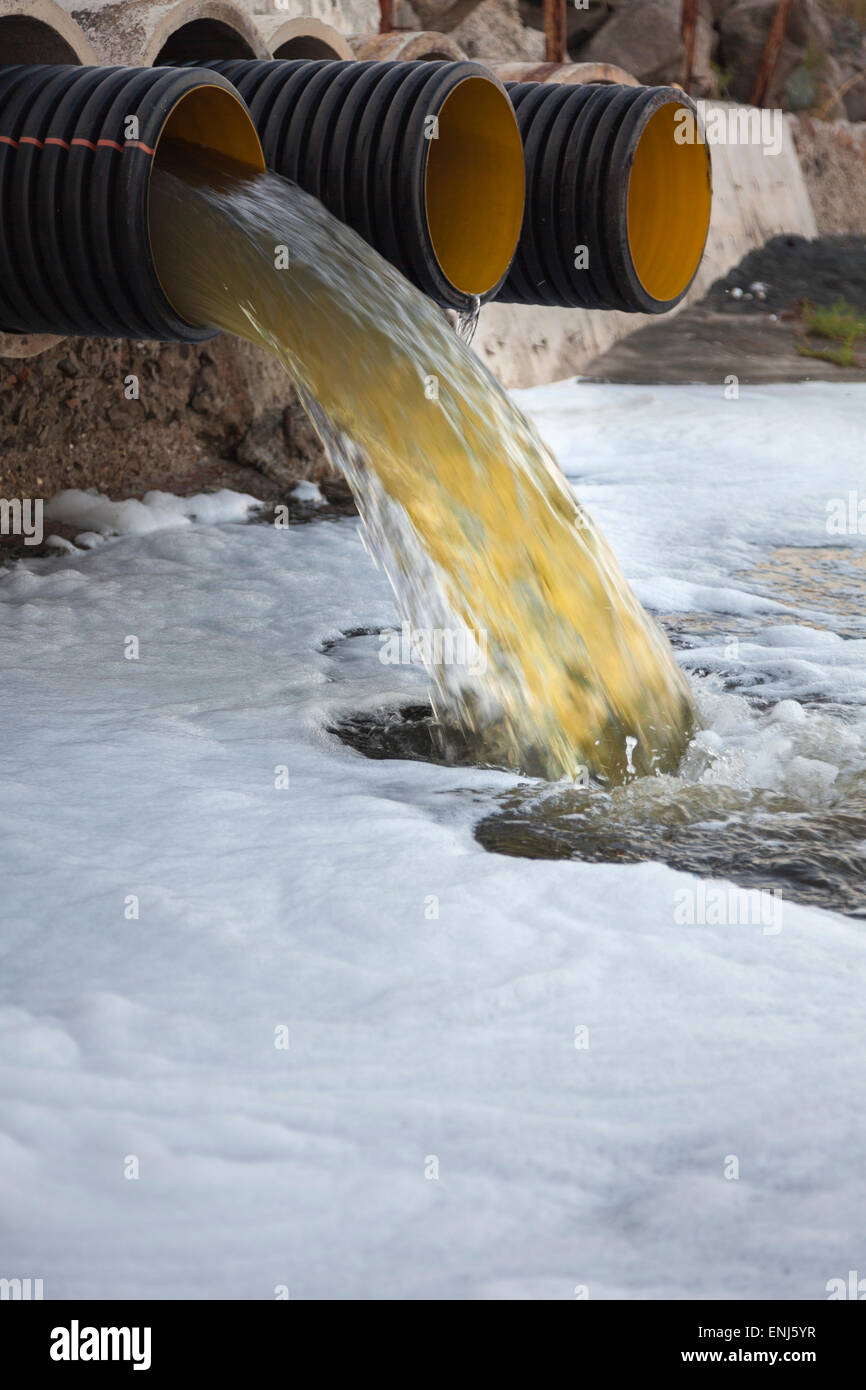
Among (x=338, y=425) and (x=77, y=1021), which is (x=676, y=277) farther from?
(x=77, y=1021)

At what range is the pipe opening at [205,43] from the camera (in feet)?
16.6

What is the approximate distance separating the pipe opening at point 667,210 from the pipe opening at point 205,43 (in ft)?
5.53

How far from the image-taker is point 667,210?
578 centimetres

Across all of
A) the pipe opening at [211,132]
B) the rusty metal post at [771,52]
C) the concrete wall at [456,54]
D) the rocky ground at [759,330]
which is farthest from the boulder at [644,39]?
the pipe opening at [211,132]

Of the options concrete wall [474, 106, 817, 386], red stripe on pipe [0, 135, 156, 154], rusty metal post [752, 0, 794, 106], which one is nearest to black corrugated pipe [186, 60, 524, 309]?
red stripe on pipe [0, 135, 156, 154]

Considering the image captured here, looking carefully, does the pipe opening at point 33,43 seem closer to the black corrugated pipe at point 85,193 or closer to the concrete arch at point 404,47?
the black corrugated pipe at point 85,193

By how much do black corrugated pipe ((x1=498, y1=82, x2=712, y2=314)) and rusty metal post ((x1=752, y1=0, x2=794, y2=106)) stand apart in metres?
8.65

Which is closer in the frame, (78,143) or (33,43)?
(78,143)

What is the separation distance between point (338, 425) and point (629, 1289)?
2497mm

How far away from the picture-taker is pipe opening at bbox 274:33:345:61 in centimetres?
555

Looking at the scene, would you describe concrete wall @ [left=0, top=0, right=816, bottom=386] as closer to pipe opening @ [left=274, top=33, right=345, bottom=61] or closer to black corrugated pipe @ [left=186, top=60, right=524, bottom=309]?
pipe opening @ [left=274, top=33, right=345, bottom=61]

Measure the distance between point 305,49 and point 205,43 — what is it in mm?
584

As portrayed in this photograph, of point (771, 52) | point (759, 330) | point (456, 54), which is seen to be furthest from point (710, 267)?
point (456, 54)

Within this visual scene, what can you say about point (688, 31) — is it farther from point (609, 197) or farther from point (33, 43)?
point (33, 43)
